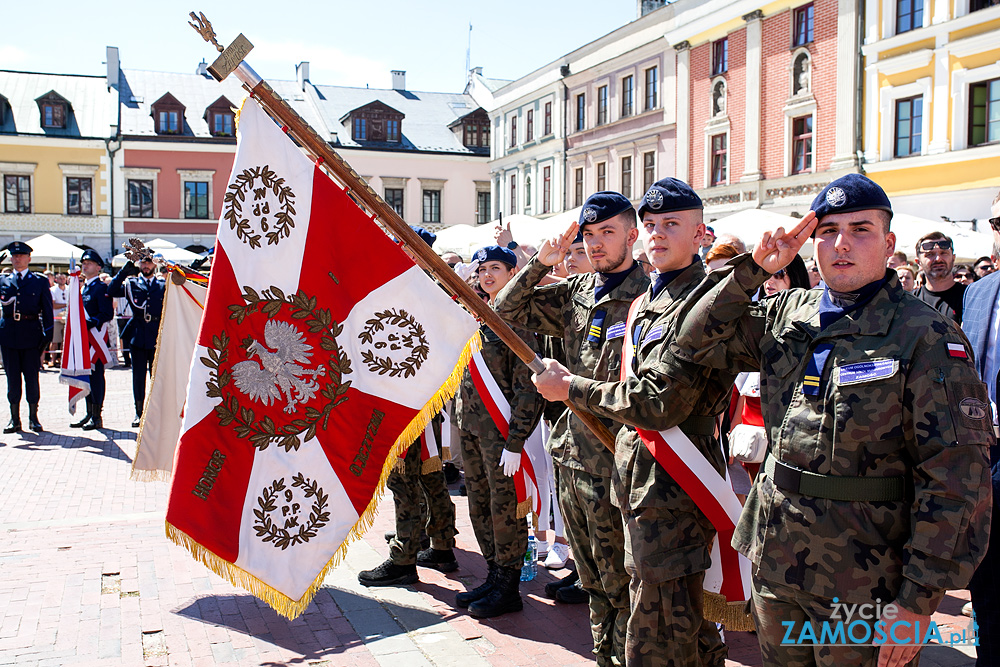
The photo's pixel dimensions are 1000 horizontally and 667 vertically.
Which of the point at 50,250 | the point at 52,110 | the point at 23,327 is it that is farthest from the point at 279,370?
the point at 52,110

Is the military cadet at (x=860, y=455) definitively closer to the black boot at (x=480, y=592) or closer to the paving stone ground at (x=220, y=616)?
the paving stone ground at (x=220, y=616)

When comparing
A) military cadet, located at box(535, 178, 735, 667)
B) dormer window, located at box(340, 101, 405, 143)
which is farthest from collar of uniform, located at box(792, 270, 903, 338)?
dormer window, located at box(340, 101, 405, 143)

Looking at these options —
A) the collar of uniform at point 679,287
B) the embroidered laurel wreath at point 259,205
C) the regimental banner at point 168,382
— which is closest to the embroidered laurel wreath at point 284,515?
the embroidered laurel wreath at point 259,205

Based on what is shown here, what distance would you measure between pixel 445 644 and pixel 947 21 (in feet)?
62.9

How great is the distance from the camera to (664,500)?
3.18 m

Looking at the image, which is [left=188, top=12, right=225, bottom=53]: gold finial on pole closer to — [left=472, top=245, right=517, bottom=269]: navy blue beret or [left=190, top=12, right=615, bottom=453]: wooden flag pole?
[left=190, top=12, right=615, bottom=453]: wooden flag pole

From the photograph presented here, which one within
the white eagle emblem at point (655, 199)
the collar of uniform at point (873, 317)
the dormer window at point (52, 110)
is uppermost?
the dormer window at point (52, 110)

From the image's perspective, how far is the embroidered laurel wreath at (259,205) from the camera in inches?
150

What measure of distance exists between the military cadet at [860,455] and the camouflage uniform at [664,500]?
0.44 meters

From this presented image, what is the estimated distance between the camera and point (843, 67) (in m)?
21.2

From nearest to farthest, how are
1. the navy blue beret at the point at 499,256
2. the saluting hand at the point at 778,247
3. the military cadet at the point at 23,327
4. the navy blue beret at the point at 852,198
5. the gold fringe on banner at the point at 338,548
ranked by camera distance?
the navy blue beret at the point at 852,198, the saluting hand at the point at 778,247, the gold fringe on banner at the point at 338,548, the navy blue beret at the point at 499,256, the military cadet at the point at 23,327

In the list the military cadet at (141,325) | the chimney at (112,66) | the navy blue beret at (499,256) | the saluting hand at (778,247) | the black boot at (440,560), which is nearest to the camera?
the saluting hand at (778,247)

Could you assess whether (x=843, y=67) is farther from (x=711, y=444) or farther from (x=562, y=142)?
(x=711, y=444)

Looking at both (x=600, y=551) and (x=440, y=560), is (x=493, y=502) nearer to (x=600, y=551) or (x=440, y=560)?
(x=440, y=560)
